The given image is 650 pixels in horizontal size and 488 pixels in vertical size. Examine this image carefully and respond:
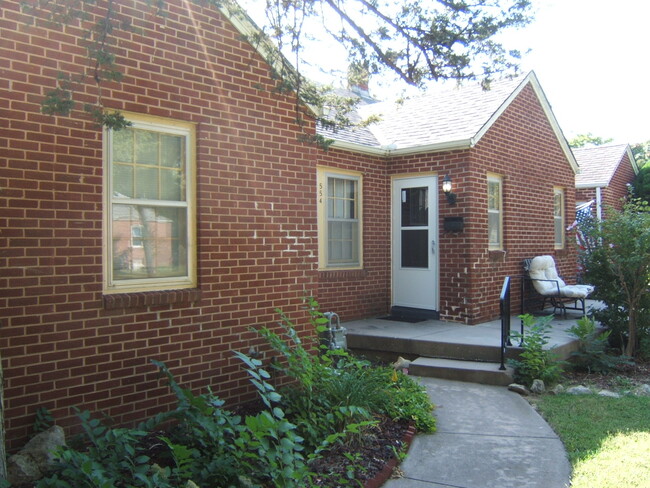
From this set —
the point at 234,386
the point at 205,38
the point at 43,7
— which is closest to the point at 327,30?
the point at 205,38

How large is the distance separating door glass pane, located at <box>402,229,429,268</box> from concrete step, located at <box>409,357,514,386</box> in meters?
2.80

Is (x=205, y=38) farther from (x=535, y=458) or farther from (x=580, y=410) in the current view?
(x=580, y=410)

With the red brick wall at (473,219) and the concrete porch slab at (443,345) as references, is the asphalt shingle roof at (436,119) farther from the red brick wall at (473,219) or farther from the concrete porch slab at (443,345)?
the concrete porch slab at (443,345)

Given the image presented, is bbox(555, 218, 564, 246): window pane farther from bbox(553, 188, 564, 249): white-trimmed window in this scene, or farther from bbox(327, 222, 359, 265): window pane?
bbox(327, 222, 359, 265): window pane

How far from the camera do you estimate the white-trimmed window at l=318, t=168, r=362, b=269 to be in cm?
948

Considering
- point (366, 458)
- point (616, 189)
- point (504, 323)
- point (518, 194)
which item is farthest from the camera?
point (616, 189)

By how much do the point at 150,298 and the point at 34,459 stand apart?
1516 millimetres

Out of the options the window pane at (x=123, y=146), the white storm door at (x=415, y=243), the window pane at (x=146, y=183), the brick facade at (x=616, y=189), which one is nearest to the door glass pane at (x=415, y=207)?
the white storm door at (x=415, y=243)

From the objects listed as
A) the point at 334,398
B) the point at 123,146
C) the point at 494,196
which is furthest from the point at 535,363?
the point at 123,146

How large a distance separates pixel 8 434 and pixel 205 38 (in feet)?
12.4

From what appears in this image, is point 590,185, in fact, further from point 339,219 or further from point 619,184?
point 339,219

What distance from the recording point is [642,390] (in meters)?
6.86

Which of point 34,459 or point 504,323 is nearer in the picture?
point 34,459

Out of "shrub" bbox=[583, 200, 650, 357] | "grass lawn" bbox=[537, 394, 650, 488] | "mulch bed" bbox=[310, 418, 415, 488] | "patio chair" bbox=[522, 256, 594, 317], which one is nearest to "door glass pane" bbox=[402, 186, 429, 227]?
"patio chair" bbox=[522, 256, 594, 317]
